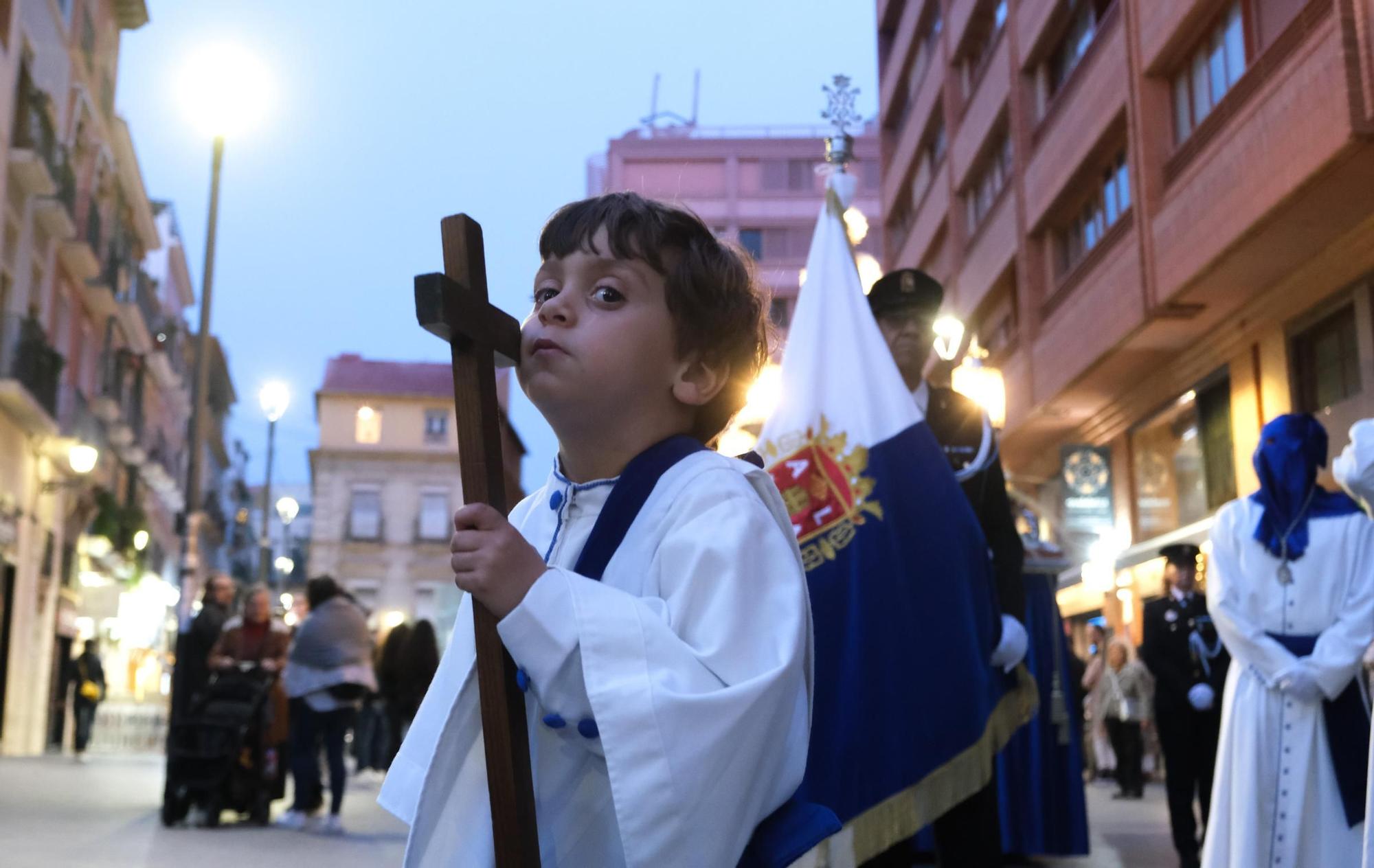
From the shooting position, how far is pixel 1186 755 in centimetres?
819

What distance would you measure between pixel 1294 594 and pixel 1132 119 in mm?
15259

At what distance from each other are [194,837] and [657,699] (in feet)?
28.6

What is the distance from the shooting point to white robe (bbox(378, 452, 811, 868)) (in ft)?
6.43

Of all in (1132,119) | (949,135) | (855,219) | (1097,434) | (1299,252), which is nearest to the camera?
(855,219)

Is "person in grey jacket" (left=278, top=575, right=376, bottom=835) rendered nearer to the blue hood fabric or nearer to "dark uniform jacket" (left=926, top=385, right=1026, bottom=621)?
"dark uniform jacket" (left=926, top=385, right=1026, bottom=621)

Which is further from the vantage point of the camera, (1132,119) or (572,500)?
(1132,119)

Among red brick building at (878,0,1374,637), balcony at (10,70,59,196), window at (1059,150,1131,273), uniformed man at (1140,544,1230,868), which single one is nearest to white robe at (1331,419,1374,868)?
uniformed man at (1140,544,1230,868)

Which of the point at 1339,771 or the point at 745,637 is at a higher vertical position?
the point at 745,637

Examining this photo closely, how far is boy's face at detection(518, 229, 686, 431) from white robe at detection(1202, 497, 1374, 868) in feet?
13.0

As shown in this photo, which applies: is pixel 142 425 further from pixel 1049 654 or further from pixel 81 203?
pixel 1049 654

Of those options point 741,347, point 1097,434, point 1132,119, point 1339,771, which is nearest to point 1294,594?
point 1339,771

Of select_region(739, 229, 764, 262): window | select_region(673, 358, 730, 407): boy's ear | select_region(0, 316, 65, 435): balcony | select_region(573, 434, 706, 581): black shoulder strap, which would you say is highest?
select_region(739, 229, 764, 262): window

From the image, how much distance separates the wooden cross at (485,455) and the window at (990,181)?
26394 mm

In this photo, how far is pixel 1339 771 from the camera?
5504 mm
